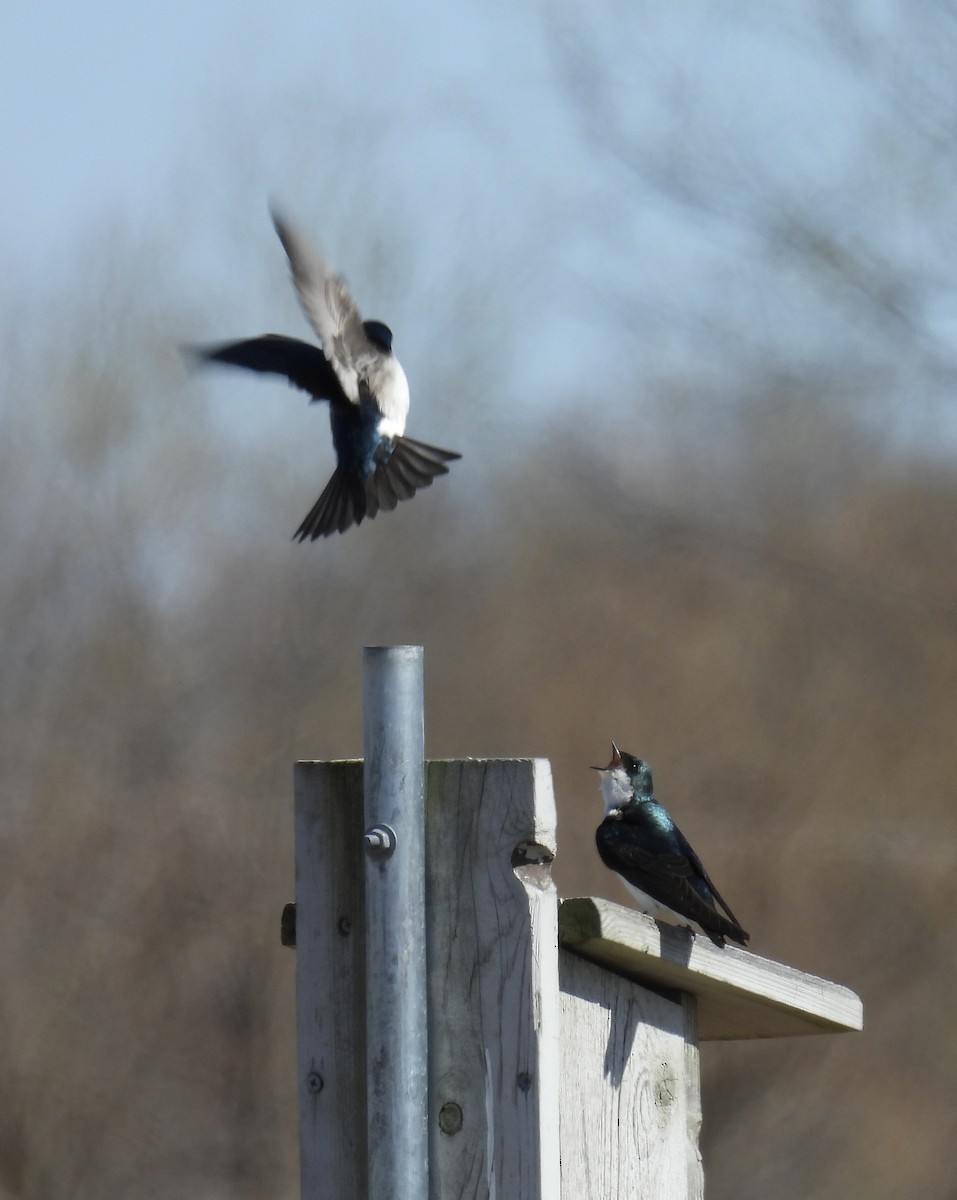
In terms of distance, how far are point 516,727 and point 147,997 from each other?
7.72ft

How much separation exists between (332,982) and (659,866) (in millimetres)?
1159

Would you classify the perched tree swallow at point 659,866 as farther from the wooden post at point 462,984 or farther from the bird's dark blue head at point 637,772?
the wooden post at point 462,984

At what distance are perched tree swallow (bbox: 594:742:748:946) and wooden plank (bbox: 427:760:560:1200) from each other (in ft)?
2.73

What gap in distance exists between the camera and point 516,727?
9.35m

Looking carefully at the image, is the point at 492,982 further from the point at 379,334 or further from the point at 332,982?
the point at 379,334

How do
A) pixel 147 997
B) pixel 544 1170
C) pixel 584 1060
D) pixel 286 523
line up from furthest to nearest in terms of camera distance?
pixel 286 523 → pixel 147 997 → pixel 584 1060 → pixel 544 1170

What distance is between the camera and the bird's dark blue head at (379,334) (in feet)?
11.6

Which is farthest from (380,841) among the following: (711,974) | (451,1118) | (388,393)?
(388,393)

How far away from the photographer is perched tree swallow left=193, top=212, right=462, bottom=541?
3.31 metres

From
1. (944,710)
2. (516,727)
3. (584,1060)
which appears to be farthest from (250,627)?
(584,1060)

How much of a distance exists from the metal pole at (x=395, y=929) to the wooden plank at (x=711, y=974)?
0.38 metres

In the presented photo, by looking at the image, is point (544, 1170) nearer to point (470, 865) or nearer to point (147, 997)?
point (470, 865)

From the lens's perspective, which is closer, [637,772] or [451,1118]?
[451,1118]

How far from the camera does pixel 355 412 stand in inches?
136
